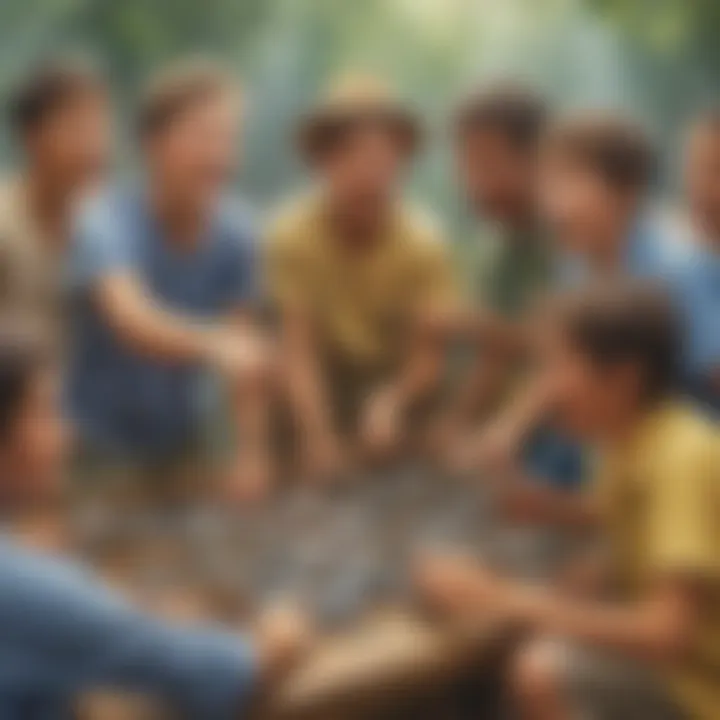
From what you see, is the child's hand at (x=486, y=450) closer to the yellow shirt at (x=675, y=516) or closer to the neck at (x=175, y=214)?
the yellow shirt at (x=675, y=516)

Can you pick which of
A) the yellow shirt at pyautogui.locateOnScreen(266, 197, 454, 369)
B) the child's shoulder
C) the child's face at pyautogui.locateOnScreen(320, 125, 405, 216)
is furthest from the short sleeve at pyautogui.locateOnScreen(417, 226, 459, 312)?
the child's shoulder

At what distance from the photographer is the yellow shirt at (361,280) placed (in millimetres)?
2318

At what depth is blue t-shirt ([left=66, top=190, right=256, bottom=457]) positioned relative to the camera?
2262 millimetres

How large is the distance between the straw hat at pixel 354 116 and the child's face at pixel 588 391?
1.19 feet

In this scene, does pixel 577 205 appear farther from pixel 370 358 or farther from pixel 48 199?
pixel 48 199

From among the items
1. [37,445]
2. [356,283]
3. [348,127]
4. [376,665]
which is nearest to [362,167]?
[348,127]

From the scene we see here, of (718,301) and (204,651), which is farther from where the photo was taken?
(718,301)

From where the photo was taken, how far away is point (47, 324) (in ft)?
7.43

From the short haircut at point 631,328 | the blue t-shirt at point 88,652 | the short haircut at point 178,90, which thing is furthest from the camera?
the short haircut at point 178,90

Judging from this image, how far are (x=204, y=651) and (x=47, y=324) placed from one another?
1.60 feet

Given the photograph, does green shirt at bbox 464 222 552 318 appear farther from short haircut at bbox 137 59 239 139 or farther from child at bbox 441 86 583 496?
short haircut at bbox 137 59 239 139

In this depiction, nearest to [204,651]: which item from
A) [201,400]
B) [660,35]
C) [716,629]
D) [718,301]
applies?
[201,400]

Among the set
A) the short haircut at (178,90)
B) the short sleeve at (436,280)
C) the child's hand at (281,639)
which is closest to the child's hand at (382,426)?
the short sleeve at (436,280)

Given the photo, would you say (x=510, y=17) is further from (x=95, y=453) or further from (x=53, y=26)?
(x=95, y=453)
